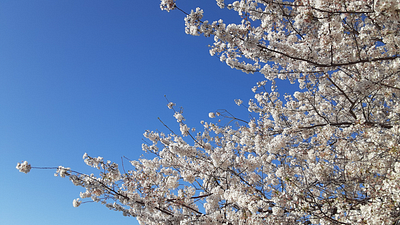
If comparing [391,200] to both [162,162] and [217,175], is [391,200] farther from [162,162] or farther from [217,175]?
[162,162]

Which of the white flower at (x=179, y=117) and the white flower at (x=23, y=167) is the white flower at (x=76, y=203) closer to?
the white flower at (x=23, y=167)

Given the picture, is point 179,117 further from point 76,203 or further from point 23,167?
point 23,167

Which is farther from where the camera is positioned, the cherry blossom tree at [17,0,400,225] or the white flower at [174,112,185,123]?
the white flower at [174,112,185,123]

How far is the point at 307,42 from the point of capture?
418 centimetres

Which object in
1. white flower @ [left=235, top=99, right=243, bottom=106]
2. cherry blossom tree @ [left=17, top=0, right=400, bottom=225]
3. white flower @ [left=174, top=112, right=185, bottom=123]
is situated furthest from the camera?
white flower @ [left=235, top=99, right=243, bottom=106]

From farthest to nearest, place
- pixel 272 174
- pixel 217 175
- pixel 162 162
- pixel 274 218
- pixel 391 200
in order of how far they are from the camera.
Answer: pixel 162 162 < pixel 272 174 < pixel 217 175 < pixel 274 218 < pixel 391 200

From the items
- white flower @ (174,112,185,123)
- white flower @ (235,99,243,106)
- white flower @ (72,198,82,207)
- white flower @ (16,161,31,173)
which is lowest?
white flower @ (72,198,82,207)

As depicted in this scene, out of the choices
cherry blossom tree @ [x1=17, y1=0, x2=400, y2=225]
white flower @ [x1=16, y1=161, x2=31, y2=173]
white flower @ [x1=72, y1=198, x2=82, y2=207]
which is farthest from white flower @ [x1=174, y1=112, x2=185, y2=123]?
white flower @ [x1=16, y1=161, x2=31, y2=173]

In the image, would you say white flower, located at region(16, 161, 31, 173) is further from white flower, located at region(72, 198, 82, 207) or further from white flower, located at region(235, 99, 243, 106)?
white flower, located at region(235, 99, 243, 106)

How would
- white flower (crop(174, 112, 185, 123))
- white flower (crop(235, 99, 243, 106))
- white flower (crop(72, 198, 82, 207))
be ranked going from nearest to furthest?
1. white flower (crop(72, 198, 82, 207))
2. white flower (crop(174, 112, 185, 123))
3. white flower (crop(235, 99, 243, 106))

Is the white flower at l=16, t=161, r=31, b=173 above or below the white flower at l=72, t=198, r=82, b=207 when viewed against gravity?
above

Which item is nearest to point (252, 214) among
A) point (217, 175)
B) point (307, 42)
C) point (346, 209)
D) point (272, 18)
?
point (346, 209)

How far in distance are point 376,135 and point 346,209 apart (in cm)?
169

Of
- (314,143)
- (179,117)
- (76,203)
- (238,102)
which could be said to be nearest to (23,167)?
(76,203)
